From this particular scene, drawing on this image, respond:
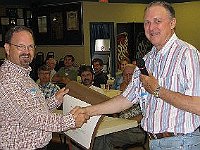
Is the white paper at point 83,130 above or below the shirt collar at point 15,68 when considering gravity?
below

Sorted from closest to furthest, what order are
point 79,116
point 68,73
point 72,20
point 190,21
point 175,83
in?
point 175,83 < point 79,116 < point 68,73 < point 72,20 < point 190,21

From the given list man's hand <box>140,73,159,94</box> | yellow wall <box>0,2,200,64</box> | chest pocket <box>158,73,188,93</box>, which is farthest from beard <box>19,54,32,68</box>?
yellow wall <box>0,2,200,64</box>

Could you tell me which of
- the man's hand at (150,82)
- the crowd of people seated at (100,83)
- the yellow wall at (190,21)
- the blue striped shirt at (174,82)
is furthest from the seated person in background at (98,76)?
the yellow wall at (190,21)

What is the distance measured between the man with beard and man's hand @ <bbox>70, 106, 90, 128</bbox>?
66 millimetres

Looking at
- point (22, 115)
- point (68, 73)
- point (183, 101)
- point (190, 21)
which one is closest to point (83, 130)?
point (22, 115)

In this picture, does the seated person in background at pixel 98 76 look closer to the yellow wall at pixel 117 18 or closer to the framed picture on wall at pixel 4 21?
the yellow wall at pixel 117 18

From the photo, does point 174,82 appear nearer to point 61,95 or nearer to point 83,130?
point 83,130

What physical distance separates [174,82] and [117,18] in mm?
9067

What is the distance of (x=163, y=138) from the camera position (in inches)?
86.1

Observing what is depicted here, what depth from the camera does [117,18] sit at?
1100 cm

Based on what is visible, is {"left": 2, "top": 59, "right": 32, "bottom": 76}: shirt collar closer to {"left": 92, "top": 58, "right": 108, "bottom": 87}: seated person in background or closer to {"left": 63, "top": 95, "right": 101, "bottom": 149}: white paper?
{"left": 63, "top": 95, "right": 101, "bottom": 149}: white paper

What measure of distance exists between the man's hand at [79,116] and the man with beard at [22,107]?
0.07 m

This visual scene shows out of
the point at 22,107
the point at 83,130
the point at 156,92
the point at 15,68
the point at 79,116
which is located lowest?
the point at 83,130

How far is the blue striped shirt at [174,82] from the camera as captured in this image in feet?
6.77
